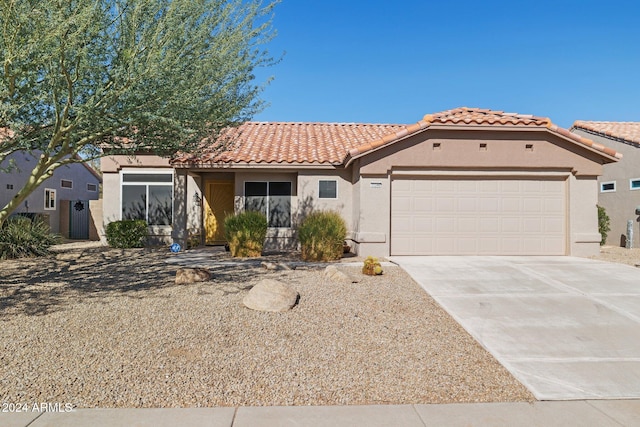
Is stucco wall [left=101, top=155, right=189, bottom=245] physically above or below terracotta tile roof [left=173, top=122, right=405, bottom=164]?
below

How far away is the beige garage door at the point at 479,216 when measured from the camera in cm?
1197

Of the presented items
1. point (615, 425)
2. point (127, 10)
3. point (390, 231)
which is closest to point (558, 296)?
point (615, 425)

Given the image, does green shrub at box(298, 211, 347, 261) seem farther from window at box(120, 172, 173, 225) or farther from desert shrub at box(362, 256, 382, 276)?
window at box(120, 172, 173, 225)

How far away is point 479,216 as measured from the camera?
1205cm

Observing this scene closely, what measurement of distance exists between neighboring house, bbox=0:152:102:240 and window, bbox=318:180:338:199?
1125 cm

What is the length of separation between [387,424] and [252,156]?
36.2ft

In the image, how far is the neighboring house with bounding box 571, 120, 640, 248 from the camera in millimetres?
15475

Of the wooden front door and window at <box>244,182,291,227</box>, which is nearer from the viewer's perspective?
window at <box>244,182,291,227</box>

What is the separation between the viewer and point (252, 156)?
13516 millimetres

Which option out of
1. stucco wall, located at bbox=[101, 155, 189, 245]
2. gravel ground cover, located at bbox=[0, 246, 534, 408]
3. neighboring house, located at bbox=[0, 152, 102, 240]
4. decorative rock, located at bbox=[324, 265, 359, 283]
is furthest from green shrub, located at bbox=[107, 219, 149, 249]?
decorative rock, located at bbox=[324, 265, 359, 283]

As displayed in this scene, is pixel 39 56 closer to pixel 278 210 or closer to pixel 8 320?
pixel 8 320

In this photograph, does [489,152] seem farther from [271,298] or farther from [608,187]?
[608,187]

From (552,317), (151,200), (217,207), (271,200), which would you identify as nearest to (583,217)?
(552,317)

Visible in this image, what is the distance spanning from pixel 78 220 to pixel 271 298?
60.2 feet
